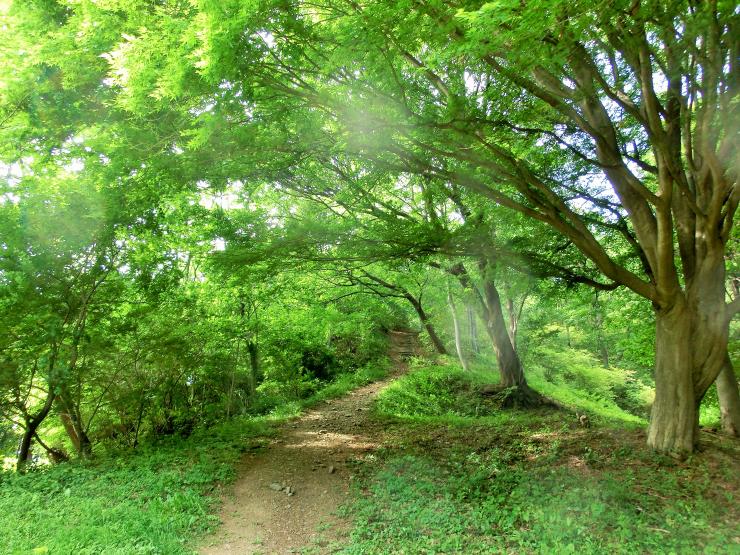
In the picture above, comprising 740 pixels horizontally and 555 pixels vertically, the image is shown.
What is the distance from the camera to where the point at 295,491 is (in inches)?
224

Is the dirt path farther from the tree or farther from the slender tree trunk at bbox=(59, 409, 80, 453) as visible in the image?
the tree

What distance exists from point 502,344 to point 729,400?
466 centimetres

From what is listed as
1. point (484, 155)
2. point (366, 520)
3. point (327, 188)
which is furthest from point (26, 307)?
point (484, 155)

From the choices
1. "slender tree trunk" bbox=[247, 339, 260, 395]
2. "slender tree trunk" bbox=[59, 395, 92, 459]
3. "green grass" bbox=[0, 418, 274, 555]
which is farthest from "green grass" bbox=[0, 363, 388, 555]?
"slender tree trunk" bbox=[247, 339, 260, 395]

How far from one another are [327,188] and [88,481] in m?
5.76

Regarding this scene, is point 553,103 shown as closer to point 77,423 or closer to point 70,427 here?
point 77,423

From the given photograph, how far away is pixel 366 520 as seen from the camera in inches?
184

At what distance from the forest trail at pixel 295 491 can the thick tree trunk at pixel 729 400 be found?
19.6ft

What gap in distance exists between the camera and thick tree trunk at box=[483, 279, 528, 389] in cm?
1048

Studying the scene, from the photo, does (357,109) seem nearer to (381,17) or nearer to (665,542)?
(381,17)

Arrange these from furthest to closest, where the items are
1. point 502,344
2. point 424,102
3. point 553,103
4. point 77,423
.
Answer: point 502,344 < point 77,423 < point 424,102 < point 553,103

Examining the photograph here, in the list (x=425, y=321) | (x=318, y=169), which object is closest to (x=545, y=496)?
(x=318, y=169)

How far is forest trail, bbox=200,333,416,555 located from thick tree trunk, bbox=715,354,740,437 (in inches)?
235

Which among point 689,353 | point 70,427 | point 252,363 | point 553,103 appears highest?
point 553,103
